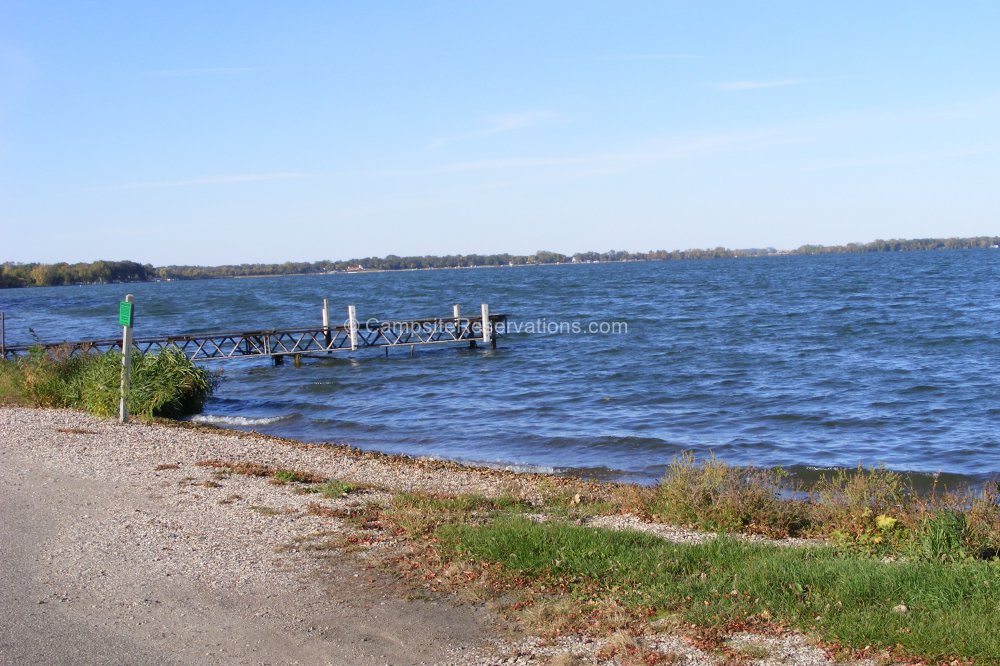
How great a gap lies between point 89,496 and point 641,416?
1235 cm

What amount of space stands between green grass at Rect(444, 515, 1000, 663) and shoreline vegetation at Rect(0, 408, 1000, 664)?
16 millimetres

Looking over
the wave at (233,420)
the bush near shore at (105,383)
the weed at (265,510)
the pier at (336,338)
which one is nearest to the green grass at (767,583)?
the weed at (265,510)

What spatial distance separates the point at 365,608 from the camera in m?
6.63

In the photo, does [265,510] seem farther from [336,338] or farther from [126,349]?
[336,338]

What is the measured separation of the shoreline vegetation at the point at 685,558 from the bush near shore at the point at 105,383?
6.39m

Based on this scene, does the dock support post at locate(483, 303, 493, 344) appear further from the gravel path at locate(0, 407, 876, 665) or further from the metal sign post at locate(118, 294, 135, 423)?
the gravel path at locate(0, 407, 876, 665)

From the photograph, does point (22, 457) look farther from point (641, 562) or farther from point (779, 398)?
point (779, 398)

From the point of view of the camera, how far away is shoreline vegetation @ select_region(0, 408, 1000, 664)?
19.1 feet

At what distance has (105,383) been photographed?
17.0 metres

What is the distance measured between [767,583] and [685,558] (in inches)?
33.8

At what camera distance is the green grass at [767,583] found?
573 cm

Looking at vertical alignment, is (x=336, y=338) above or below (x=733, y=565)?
above

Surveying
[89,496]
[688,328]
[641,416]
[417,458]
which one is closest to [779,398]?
[641,416]

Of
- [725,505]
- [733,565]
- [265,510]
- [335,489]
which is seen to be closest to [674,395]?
[335,489]
